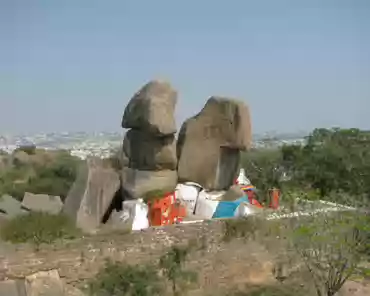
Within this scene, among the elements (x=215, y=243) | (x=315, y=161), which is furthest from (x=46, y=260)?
(x=315, y=161)

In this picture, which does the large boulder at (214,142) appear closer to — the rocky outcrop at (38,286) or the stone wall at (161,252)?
the stone wall at (161,252)

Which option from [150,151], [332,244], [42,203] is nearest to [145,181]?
[150,151]

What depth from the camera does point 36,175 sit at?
18859mm

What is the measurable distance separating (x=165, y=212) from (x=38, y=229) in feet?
9.05

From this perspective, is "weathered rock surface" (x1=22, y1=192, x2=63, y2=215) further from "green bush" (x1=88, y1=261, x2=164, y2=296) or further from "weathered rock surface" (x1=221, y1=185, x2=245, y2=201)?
"weathered rock surface" (x1=221, y1=185, x2=245, y2=201)

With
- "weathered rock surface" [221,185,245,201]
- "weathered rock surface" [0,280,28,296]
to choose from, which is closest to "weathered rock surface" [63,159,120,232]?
"weathered rock surface" [221,185,245,201]

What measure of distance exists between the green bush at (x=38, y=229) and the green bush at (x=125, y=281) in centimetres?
93

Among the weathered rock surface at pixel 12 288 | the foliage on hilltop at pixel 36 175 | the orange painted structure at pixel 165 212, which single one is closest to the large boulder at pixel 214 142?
the orange painted structure at pixel 165 212

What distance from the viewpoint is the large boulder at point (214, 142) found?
11602 mm

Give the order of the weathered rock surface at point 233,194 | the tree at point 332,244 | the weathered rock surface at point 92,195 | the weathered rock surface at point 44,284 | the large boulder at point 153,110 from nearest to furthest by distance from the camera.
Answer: the weathered rock surface at point 44,284 → the tree at point 332,244 → the weathered rock surface at point 92,195 → the large boulder at point 153,110 → the weathered rock surface at point 233,194

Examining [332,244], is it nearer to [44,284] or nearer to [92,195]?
[44,284]

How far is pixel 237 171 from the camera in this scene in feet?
39.4

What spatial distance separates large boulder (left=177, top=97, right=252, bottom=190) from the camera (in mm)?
11602

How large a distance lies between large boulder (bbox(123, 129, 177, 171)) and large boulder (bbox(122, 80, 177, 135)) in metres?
0.25
